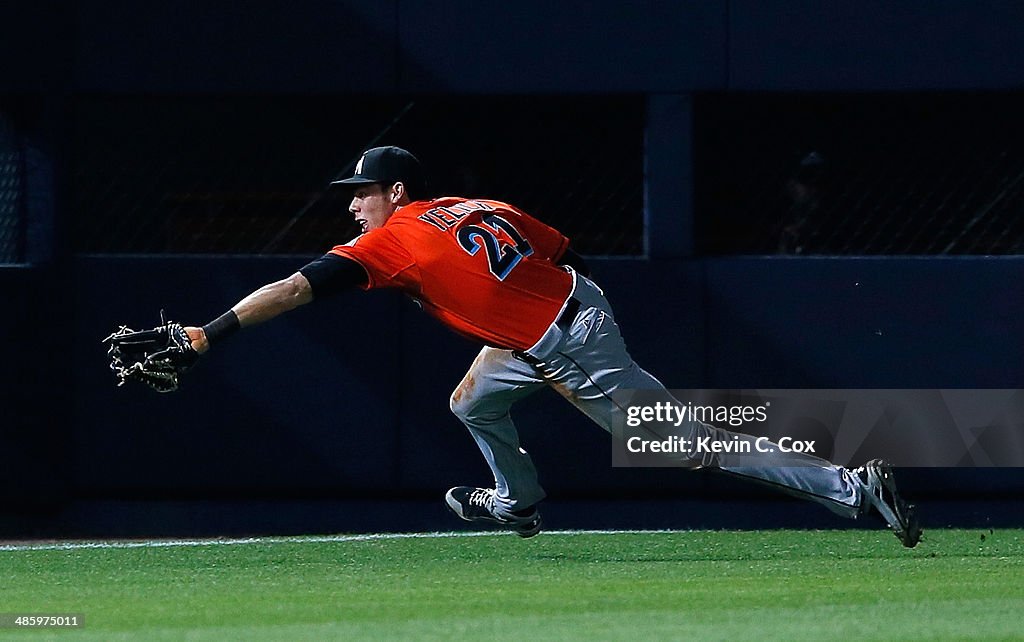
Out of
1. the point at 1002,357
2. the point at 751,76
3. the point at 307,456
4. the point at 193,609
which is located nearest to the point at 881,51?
the point at 751,76

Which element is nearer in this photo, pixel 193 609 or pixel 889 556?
pixel 193 609

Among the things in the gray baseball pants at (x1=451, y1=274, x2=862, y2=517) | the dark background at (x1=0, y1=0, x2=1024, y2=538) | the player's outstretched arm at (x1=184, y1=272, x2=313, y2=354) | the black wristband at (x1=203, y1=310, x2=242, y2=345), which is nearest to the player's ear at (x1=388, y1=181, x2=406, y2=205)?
the gray baseball pants at (x1=451, y1=274, x2=862, y2=517)

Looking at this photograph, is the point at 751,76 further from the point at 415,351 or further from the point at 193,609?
the point at 193,609

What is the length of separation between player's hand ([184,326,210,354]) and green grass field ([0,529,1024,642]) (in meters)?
0.90

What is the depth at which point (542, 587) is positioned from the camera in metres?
6.80

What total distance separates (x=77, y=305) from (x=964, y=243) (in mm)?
4678

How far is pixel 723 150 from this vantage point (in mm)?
9891

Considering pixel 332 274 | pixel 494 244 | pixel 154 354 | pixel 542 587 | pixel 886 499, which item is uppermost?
pixel 494 244

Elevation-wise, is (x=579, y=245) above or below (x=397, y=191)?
below

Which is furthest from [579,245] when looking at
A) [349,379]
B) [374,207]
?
[374,207]

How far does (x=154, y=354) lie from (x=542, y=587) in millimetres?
1673

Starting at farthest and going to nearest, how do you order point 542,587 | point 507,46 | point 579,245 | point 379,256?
point 579,245
point 507,46
point 379,256
point 542,587

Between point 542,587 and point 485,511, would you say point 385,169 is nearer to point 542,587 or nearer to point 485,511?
point 485,511

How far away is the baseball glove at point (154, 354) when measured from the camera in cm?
680
